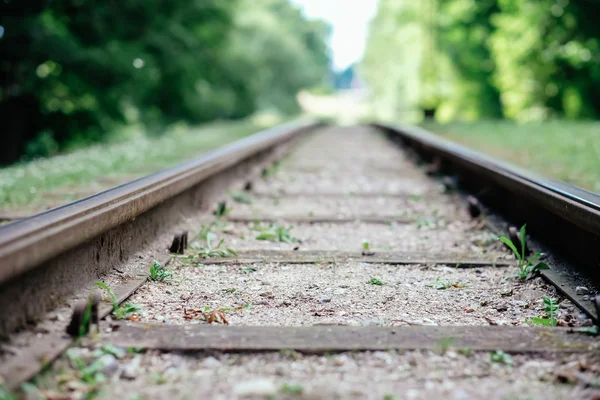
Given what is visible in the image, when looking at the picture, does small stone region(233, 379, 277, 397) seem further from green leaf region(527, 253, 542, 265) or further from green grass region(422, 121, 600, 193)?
green grass region(422, 121, 600, 193)

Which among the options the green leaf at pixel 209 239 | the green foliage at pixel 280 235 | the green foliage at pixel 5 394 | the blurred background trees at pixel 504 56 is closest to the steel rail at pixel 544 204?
the green foliage at pixel 280 235

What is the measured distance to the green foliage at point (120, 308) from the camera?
2.01 meters

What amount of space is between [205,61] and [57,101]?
30.4 ft

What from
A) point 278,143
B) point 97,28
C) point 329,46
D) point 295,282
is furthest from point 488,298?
point 329,46

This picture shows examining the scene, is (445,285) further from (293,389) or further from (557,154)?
(557,154)

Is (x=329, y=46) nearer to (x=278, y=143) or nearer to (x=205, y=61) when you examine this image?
(x=205, y=61)

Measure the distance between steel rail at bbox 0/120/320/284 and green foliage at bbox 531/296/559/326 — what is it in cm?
158

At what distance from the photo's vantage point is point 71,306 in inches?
77.7

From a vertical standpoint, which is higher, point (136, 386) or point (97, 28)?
point (97, 28)

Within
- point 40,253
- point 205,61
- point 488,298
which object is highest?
point 205,61

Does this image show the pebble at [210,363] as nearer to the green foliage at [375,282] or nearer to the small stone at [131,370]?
the small stone at [131,370]

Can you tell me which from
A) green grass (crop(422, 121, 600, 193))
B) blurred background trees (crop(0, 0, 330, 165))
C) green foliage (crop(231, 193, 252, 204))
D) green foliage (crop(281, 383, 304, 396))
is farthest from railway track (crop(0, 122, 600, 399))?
blurred background trees (crop(0, 0, 330, 165))

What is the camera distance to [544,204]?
292 centimetres

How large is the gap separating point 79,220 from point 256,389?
92cm
